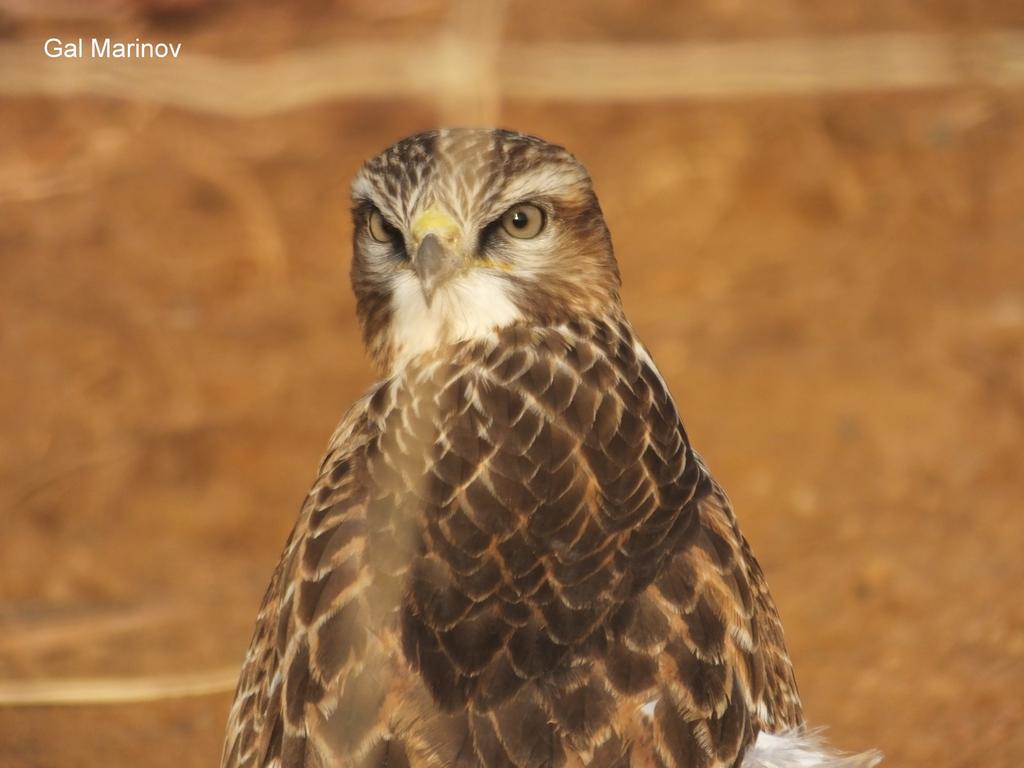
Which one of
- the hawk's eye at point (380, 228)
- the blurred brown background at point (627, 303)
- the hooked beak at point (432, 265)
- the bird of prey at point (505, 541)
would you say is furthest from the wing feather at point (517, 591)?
the blurred brown background at point (627, 303)

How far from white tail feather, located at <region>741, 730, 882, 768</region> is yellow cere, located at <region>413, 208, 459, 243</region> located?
1193 millimetres

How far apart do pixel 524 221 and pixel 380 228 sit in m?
0.32

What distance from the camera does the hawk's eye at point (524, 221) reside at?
3346 millimetres

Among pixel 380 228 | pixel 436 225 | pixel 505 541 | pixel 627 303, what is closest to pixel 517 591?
pixel 505 541

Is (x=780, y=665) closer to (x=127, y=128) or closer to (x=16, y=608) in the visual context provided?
(x=16, y=608)

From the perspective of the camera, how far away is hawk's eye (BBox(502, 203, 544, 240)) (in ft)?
11.0

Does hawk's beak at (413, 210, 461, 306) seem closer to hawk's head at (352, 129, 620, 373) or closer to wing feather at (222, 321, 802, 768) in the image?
hawk's head at (352, 129, 620, 373)

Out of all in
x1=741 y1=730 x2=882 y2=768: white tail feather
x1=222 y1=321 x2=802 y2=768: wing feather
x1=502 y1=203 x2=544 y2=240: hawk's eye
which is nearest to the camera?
x1=222 y1=321 x2=802 y2=768: wing feather

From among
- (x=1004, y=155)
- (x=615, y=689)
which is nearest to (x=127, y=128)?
(x=1004, y=155)

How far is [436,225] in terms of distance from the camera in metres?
3.24

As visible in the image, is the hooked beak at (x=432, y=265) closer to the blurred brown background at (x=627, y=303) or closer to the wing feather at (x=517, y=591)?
the wing feather at (x=517, y=591)

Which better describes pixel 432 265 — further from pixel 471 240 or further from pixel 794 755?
pixel 794 755

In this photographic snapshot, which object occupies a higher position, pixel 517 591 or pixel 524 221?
pixel 524 221

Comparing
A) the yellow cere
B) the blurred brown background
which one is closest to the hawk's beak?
the yellow cere
